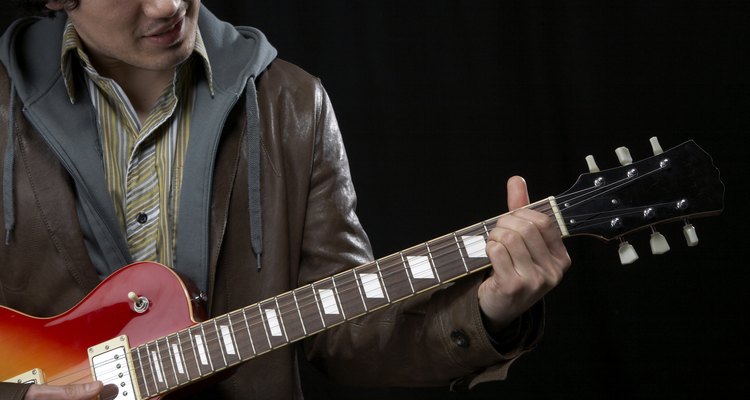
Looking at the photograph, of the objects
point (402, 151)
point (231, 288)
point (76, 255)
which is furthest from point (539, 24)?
point (76, 255)

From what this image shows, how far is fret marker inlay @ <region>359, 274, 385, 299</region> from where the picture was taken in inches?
64.8

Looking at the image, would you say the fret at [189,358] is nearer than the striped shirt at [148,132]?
Yes

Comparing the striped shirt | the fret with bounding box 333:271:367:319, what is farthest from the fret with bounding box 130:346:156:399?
the fret with bounding box 333:271:367:319

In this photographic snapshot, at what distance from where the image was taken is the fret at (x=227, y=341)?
67.1 inches

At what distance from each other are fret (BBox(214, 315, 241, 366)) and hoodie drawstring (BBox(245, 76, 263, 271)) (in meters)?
0.24

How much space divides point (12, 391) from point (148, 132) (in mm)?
562

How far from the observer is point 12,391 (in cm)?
168

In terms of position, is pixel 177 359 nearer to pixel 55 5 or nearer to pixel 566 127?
pixel 55 5

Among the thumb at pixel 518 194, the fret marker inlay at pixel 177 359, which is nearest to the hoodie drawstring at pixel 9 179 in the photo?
the fret marker inlay at pixel 177 359

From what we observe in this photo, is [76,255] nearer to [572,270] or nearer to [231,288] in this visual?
[231,288]

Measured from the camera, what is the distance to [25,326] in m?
1.79

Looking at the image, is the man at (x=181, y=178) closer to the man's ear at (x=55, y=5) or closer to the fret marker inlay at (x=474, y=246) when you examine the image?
the man's ear at (x=55, y=5)

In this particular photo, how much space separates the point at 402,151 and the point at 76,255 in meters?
1.24

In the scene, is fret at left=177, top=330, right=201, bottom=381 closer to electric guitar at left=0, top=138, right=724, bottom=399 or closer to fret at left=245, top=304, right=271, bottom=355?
electric guitar at left=0, top=138, right=724, bottom=399
